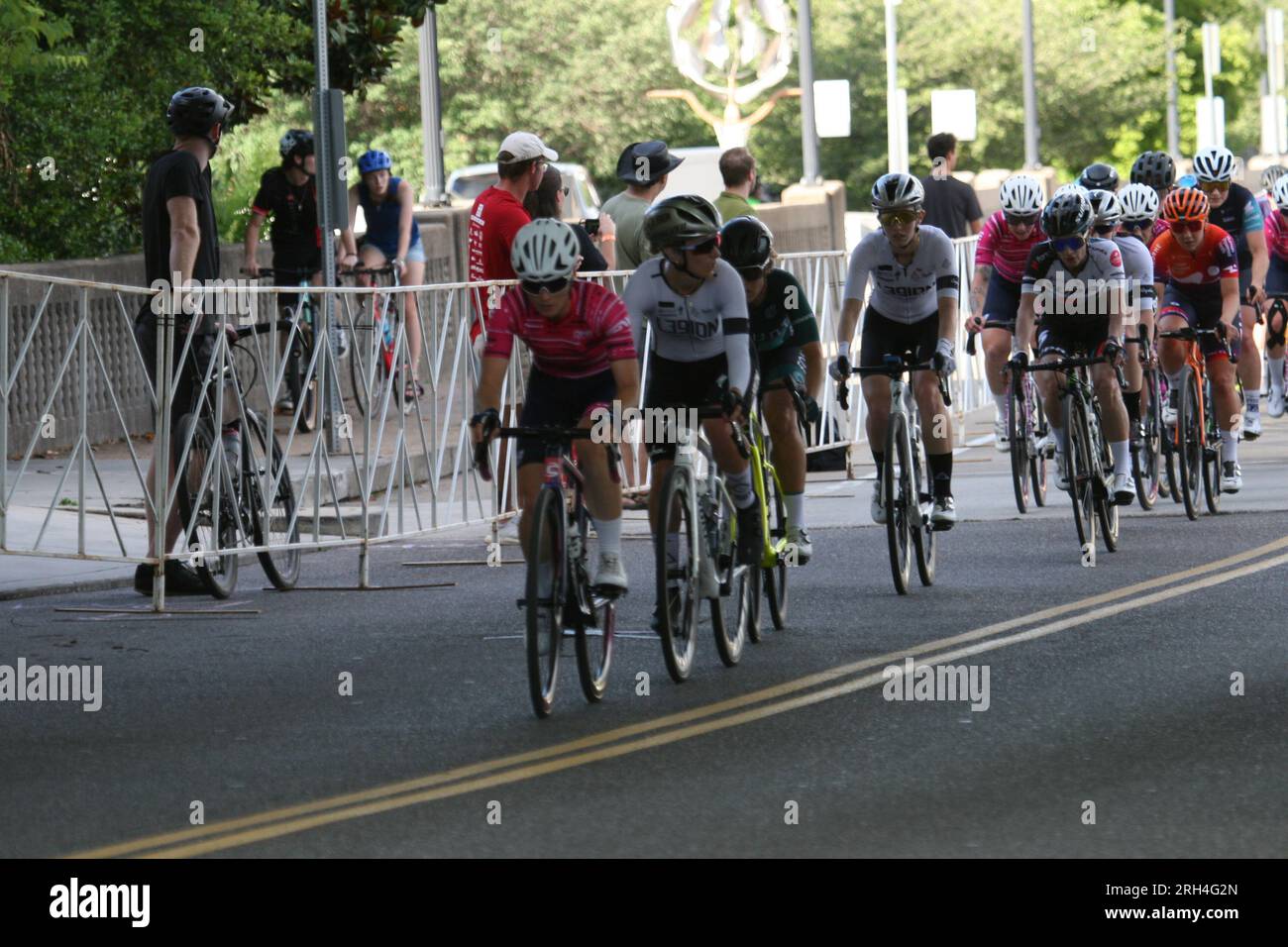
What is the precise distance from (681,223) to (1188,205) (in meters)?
6.19

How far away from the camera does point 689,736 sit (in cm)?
858

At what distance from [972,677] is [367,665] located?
2473mm

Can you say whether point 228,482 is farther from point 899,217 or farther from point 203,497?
point 899,217

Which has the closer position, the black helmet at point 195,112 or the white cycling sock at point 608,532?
the white cycling sock at point 608,532

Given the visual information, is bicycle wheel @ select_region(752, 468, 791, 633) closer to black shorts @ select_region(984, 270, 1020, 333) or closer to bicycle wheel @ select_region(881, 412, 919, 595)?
bicycle wheel @ select_region(881, 412, 919, 595)

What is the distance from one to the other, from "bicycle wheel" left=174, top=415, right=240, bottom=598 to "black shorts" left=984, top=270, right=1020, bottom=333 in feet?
20.1

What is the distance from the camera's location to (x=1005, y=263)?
1622 centimetres

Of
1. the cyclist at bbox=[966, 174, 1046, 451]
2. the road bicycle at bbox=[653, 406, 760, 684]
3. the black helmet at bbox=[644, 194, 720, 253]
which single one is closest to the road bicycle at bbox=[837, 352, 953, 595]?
the road bicycle at bbox=[653, 406, 760, 684]

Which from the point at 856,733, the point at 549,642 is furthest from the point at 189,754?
the point at 856,733

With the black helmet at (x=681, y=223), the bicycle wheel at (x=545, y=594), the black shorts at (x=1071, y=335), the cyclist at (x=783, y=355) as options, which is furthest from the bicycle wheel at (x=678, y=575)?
the black shorts at (x=1071, y=335)

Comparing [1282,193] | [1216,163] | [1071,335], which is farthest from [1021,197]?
[1282,193]

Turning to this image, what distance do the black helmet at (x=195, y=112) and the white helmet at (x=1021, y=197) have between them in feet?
19.6

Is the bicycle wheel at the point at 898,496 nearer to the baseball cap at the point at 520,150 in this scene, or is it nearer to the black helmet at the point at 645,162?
the baseball cap at the point at 520,150

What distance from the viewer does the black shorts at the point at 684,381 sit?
10.3 metres
